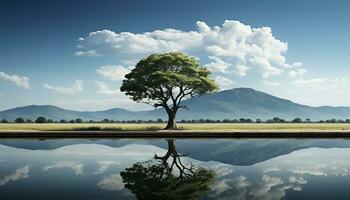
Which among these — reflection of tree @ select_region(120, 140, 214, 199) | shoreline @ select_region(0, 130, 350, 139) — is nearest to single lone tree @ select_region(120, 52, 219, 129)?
shoreline @ select_region(0, 130, 350, 139)

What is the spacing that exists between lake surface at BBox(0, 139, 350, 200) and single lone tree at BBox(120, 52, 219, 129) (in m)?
31.9

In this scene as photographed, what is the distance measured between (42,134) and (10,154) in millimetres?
15919

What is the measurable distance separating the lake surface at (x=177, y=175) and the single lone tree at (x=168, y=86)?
31906 millimetres

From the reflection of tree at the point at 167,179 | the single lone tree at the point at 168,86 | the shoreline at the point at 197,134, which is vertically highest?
the single lone tree at the point at 168,86

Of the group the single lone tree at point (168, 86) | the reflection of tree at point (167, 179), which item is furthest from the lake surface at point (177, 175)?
the single lone tree at point (168, 86)

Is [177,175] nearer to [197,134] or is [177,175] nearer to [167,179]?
[167,179]

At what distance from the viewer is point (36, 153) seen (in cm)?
2888

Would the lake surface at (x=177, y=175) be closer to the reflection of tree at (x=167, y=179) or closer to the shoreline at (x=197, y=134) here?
the reflection of tree at (x=167, y=179)

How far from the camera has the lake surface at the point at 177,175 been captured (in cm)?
1459

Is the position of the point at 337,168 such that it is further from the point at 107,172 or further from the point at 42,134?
the point at 42,134

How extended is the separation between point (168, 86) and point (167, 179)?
4392cm

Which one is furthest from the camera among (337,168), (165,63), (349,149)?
(165,63)

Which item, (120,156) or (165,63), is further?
(165,63)

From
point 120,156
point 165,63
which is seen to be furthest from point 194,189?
point 165,63
